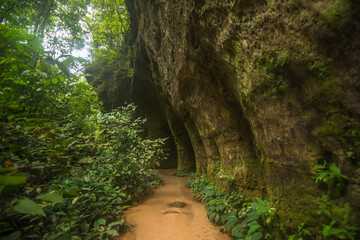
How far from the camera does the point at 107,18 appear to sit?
10648mm

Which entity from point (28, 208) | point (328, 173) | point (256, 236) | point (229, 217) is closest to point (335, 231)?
point (328, 173)

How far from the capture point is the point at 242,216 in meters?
2.91

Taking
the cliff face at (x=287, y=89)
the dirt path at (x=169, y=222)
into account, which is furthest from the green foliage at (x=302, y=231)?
the dirt path at (x=169, y=222)

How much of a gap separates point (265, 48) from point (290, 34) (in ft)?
1.23

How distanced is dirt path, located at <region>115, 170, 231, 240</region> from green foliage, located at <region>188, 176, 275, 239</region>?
264 millimetres

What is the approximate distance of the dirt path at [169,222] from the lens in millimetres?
3023

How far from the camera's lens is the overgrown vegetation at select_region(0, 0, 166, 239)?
5.60ft

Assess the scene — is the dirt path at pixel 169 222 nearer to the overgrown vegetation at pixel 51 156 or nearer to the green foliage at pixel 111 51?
the overgrown vegetation at pixel 51 156

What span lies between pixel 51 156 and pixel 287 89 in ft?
10.7

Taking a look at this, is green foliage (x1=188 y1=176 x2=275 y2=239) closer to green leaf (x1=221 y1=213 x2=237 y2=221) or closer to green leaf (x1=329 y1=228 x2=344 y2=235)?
green leaf (x1=221 y1=213 x2=237 y2=221)

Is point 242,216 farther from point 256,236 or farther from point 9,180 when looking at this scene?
point 9,180

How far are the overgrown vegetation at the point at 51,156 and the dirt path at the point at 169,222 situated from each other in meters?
0.36

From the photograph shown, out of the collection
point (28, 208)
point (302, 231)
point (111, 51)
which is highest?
point (111, 51)

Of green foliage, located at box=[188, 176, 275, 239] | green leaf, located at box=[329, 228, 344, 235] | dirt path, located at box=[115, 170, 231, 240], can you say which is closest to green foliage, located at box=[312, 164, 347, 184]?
green leaf, located at box=[329, 228, 344, 235]
